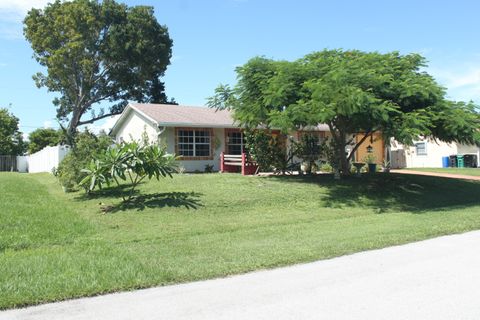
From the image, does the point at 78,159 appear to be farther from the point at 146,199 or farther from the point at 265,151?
the point at 265,151

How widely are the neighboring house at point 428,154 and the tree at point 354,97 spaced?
753 inches

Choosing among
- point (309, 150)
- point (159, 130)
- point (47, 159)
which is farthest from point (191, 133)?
point (47, 159)

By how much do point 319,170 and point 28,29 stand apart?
29775 millimetres

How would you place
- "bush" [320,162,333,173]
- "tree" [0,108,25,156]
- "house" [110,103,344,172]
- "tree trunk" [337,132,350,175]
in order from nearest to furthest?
"tree trunk" [337,132,350,175] → "house" [110,103,344,172] → "bush" [320,162,333,173] → "tree" [0,108,25,156]

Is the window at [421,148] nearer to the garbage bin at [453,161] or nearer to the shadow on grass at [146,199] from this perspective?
the garbage bin at [453,161]

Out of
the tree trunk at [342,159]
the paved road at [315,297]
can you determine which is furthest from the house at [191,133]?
the paved road at [315,297]

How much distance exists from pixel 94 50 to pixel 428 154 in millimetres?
28631

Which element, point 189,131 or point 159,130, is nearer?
point 159,130

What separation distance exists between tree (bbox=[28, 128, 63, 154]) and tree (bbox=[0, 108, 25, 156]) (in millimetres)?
1268

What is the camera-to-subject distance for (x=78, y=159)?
55.4 feet

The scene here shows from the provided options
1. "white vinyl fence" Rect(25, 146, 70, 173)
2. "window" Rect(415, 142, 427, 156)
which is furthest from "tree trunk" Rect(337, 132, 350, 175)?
"window" Rect(415, 142, 427, 156)

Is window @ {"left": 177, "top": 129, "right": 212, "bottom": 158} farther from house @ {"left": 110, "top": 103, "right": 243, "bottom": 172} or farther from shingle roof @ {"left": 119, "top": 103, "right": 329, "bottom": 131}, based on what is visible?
shingle roof @ {"left": 119, "top": 103, "right": 329, "bottom": 131}

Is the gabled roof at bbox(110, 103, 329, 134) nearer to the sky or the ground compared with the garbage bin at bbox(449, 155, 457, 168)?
nearer to the sky

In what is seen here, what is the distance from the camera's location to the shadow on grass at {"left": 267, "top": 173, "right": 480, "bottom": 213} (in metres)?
15.6
